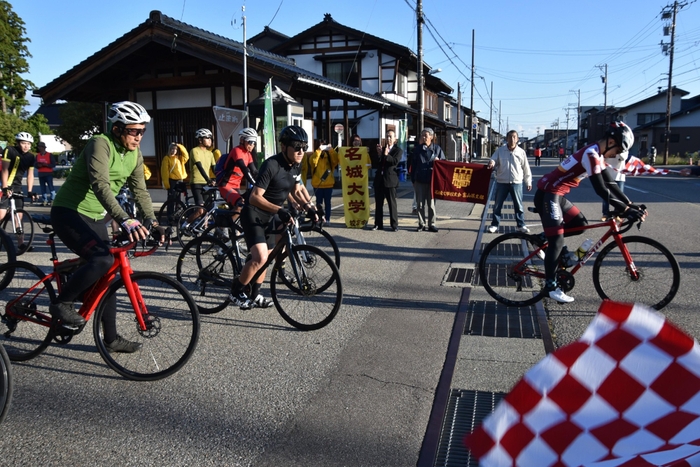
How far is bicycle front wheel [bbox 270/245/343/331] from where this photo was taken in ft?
17.4

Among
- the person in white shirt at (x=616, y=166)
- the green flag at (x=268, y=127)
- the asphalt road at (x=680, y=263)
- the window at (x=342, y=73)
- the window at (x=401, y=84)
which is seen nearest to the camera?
the asphalt road at (x=680, y=263)

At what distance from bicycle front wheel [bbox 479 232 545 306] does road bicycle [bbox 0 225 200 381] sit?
315 centimetres

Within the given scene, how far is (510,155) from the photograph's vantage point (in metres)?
10.9

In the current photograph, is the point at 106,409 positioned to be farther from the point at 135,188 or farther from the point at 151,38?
the point at 151,38

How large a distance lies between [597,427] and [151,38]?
16.4 meters

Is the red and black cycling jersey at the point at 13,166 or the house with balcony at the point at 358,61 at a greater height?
the house with balcony at the point at 358,61

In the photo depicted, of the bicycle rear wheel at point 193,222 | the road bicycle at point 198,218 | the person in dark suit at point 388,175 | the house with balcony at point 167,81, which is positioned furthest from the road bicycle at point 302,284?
the house with balcony at point 167,81

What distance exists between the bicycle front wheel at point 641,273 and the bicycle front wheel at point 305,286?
2666 millimetres

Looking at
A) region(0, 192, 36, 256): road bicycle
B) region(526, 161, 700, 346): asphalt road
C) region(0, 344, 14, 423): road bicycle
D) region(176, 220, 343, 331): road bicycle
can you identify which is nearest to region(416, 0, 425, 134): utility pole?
region(526, 161, 700, 346): asphalt road

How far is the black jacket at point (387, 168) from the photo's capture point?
11.2 meters

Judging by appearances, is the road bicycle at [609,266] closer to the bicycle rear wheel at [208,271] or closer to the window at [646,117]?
the bicycle rear wheel at [208,271]

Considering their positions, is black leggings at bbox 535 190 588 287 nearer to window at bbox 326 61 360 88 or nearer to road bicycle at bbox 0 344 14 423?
road bicycle at bbox 0 344 14 423

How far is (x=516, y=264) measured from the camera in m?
5.99

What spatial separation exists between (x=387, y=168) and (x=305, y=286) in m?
6.24
